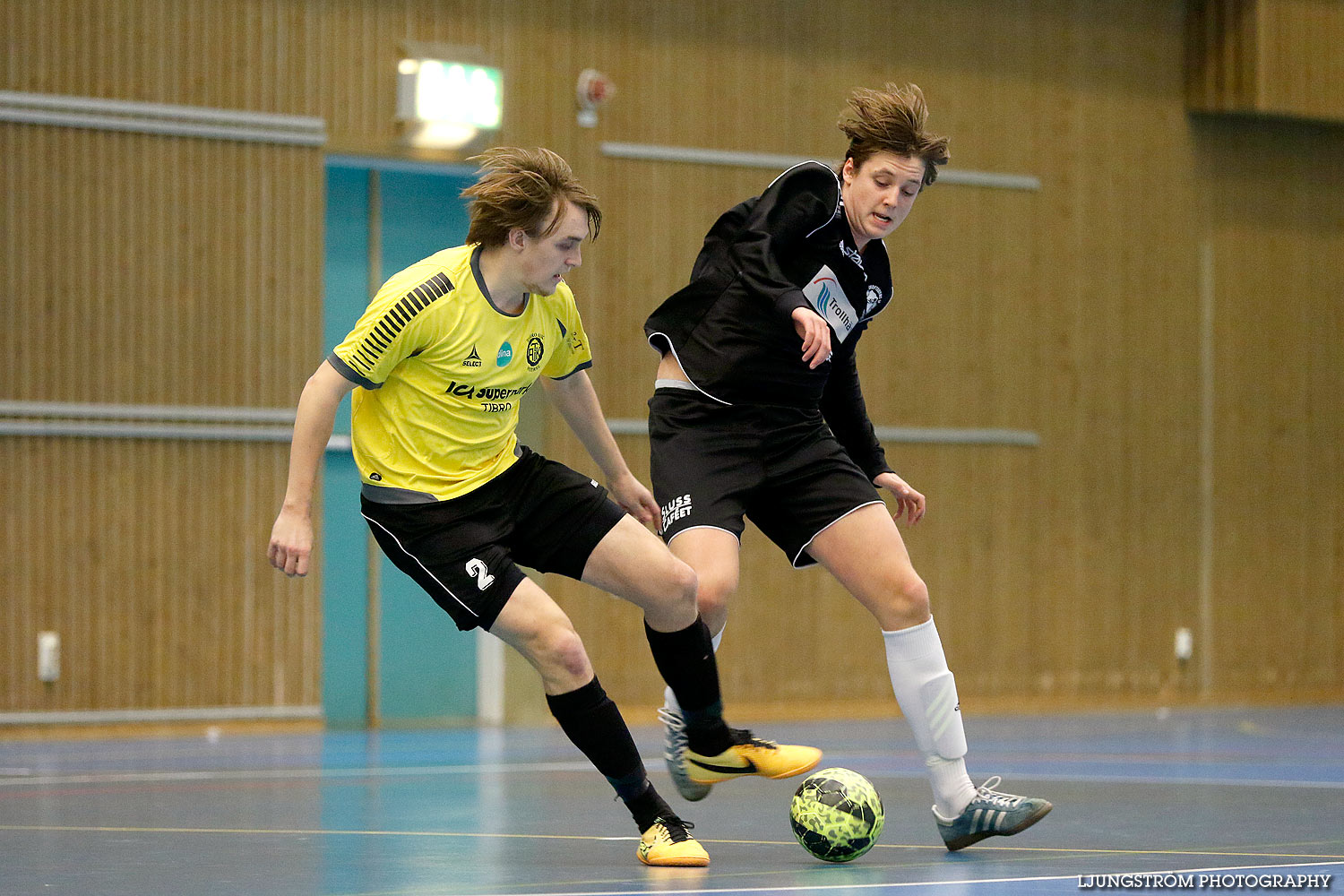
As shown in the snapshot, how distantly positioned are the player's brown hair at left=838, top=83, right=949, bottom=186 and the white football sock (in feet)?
4.07

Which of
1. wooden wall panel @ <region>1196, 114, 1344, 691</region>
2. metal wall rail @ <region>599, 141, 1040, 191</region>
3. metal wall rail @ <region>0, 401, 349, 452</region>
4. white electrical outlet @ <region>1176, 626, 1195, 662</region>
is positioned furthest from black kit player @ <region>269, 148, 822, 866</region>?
wooden wall panel @ <region>1196, 114, 1344, 691</region>

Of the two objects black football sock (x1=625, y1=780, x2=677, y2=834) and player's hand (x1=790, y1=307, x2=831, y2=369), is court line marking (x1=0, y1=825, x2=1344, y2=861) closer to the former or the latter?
black football sock (x1=625, y1=780, x2=677, y2=834)

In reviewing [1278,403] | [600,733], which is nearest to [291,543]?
[600,733]

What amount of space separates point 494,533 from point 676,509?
0.57m

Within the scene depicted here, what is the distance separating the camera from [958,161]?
1177cm

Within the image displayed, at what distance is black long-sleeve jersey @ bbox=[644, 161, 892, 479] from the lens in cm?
438

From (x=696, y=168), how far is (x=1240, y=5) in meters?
4.50

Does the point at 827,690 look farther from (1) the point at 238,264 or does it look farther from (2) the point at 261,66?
(2) the point at 261,66

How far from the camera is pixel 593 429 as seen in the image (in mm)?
4512

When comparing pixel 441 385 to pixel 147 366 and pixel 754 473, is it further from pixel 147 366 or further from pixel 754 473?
pixel 147 366

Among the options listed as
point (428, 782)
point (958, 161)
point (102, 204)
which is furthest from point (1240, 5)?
point (428, 782)

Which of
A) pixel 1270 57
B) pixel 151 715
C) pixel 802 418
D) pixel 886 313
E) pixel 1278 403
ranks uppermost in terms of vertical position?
pixel 1270 57

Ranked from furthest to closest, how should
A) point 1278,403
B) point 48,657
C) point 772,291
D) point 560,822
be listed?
point 1278,403, point 48,657, point 560,822, point 772,291

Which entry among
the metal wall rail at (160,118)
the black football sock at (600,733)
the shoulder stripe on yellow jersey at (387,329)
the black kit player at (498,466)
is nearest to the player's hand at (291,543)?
the black kit player at (498,466)
